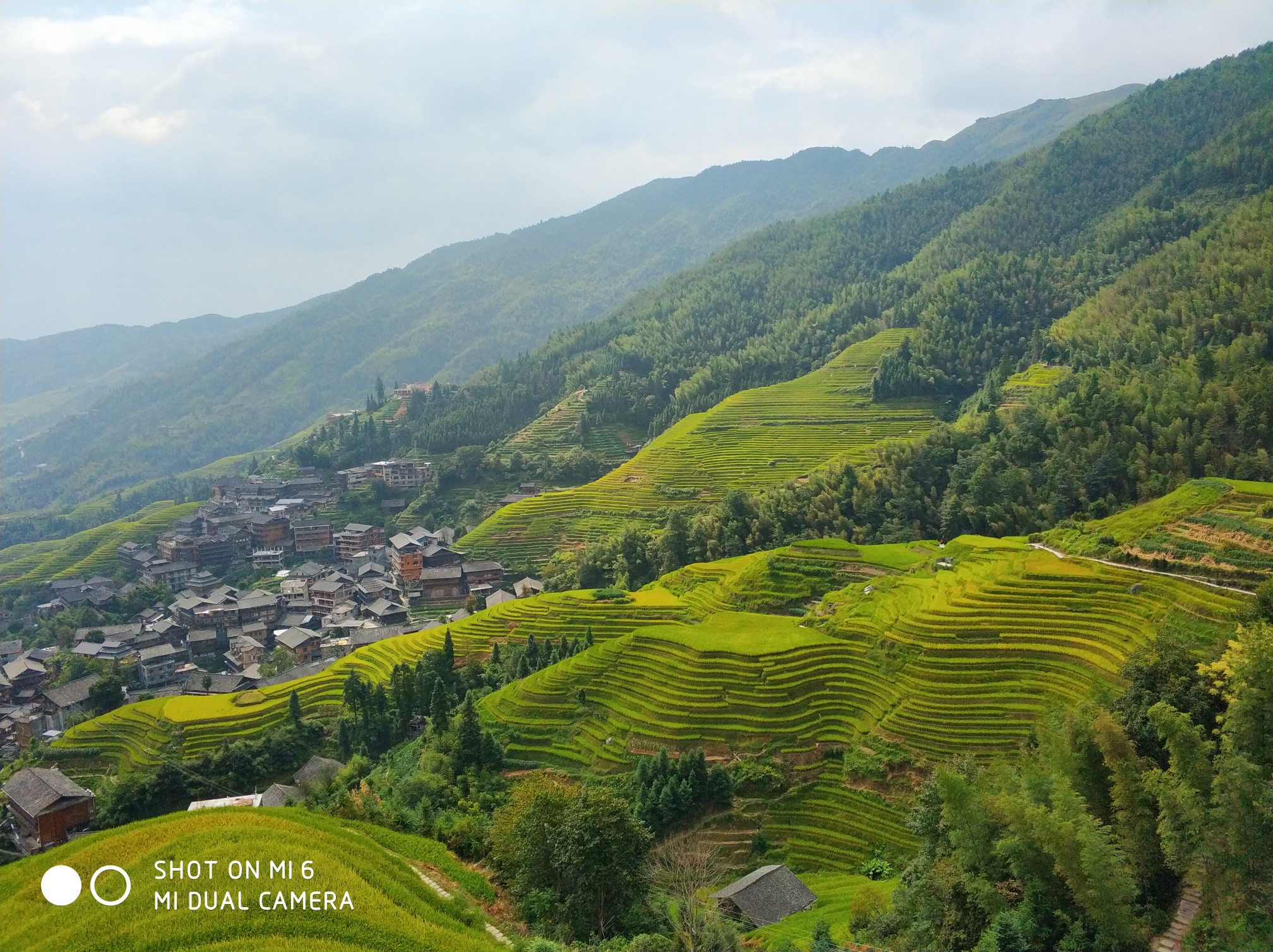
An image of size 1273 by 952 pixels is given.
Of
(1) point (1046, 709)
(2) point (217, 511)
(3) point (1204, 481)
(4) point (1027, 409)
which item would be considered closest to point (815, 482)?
(4) point (1027, 409)

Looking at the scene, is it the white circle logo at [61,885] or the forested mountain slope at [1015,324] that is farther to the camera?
the forested mountain slope at [1015,324]

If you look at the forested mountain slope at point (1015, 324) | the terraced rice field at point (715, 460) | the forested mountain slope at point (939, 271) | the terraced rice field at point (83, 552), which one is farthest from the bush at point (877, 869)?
the terraced rice field at point (83, 552)

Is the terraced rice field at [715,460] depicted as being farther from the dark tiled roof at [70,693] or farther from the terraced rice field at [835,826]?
the terraced rice field at [835,826]

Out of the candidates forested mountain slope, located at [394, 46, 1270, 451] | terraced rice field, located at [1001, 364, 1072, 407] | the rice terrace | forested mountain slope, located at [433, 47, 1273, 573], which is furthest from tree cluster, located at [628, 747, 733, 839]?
forested mountain slope, located at [394, 46, 1270, 451]

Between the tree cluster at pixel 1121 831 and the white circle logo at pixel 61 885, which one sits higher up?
the white circle logo at pixel 61 885

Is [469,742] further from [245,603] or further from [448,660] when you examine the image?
[245,603]

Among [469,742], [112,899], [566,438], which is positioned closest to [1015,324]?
[566,438]
